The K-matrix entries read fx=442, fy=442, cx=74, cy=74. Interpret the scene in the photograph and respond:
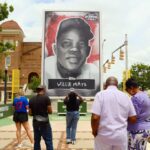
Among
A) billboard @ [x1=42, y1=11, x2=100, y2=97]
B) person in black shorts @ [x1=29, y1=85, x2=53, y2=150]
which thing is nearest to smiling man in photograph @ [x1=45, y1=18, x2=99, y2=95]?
billboard @ [x1=42, y1=11, x2=100, y2=97]

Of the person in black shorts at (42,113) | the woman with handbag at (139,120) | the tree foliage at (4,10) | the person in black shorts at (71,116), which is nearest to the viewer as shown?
the woman with handbag at (139,120)

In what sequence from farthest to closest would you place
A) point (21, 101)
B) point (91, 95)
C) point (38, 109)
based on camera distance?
point (91, 95), point (21, 101), point (38, 109)

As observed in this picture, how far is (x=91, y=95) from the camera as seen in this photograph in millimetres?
30219

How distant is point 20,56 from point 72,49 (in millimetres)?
55680

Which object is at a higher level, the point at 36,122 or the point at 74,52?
the point at 74,52

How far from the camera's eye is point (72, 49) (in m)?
30.4

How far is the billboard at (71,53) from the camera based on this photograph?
30.4 meters

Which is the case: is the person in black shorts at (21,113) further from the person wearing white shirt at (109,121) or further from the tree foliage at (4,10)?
the tree foliage at (4,10)

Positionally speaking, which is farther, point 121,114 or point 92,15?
point 92,15

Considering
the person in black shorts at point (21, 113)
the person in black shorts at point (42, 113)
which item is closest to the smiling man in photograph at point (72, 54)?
the person in black shorts at point (21, 113)

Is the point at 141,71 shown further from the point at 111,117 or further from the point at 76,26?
the point at 111,117

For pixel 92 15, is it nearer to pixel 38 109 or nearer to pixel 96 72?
→ pixel 96 72

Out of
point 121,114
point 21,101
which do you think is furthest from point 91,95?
point 121,114

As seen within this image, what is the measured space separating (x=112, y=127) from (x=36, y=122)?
4259mm
